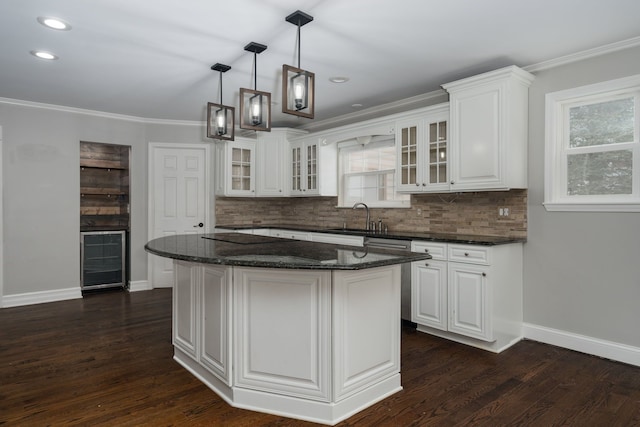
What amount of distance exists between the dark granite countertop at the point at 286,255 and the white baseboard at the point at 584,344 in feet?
6.31

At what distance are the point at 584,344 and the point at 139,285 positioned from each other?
534 centimetres

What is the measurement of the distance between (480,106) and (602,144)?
102cm

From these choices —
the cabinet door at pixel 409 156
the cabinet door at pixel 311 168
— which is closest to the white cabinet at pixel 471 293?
the cabinet door at pixel 409 156

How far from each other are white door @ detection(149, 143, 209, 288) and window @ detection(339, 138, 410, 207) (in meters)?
2.11

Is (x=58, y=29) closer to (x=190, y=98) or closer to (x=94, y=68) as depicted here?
Answer: (x=94, y=68)

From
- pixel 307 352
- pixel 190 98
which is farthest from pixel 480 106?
pixel 190 98

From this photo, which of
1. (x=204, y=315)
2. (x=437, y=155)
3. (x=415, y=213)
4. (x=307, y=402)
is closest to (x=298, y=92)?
(x=204, y=315)

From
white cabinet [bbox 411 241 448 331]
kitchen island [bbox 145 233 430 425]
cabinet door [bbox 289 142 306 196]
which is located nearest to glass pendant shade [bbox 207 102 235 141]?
kitchen island [bbox 145 233 430 425]

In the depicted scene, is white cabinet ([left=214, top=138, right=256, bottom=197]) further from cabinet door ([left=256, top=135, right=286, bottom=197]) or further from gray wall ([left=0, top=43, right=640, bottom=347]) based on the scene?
gray wall ([left=0, top=43, right=640, bottom=347])

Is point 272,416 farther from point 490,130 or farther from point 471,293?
point 490,130

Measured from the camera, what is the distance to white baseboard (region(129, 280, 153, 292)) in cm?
566

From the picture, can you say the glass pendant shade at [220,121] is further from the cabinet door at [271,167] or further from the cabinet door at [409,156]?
the cabinet door at [271,167]

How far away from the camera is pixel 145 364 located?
3066mm

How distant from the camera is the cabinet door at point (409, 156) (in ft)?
13.8
